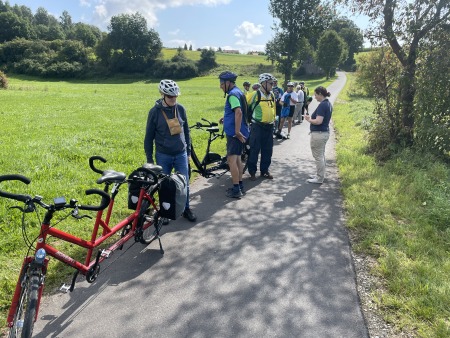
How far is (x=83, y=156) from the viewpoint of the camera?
328 inches

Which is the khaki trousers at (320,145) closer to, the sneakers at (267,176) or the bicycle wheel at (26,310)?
the sneakers at (267,176)

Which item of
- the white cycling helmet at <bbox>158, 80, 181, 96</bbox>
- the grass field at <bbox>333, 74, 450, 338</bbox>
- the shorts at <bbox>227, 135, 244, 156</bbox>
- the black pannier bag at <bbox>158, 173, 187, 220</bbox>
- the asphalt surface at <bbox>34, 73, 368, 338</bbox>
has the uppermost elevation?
the white cycling helmet at <bbox>158, 80, 181, 96</bbox>

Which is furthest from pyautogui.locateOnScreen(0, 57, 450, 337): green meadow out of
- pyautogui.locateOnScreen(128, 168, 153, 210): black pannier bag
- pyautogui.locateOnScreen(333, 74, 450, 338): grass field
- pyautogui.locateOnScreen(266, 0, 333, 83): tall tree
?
pyautogui.locateOnScreen(266, 0, 333, 83): tall tree

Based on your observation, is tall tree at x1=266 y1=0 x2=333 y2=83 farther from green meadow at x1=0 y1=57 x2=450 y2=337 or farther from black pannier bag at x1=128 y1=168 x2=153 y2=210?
black pannier bag at x1=128 y1=168 x2=153 y2=210

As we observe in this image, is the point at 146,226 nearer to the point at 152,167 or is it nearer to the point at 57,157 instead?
the point at 152,167

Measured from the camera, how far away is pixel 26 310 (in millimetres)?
2439

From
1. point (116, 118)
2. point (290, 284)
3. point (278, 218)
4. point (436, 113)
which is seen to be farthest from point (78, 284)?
point (116, 118)

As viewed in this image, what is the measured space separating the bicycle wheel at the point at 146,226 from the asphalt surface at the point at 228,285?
140mm

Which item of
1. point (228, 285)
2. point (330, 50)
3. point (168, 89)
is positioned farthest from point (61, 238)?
point (330, 50)

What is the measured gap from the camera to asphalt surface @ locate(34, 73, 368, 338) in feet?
9.77

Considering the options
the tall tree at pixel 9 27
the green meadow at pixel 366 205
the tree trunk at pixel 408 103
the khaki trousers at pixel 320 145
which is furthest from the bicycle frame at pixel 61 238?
the tall tree at pixel 9 27

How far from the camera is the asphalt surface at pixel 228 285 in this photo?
2.98 meters

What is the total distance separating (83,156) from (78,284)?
543 cm

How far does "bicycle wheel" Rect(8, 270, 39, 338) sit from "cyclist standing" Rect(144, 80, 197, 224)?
2.28m
